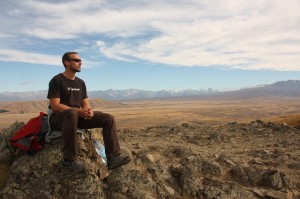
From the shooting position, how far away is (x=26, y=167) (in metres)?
10.2

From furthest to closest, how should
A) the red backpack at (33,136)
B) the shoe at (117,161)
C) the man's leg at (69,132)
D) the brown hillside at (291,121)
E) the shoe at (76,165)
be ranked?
the brown hillside at (291,121) < the red backpack at (33,136) < the shoe at (117,161) < the shoe at (76,165) < the man's leg at (69,132)

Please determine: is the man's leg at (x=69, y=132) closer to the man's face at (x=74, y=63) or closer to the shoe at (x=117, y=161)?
the shoe at (x=117, y=161)

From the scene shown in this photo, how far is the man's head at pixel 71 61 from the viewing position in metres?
10.0

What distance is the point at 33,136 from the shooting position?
10320 mm

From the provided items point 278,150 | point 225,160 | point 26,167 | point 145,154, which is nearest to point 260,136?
point 278,150

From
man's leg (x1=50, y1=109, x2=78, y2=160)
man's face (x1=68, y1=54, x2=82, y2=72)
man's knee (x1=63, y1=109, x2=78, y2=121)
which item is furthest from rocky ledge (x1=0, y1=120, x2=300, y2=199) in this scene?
man's face (x1=68, y1=54, x2=82, y2=72)

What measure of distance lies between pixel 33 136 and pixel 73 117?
1856 mm

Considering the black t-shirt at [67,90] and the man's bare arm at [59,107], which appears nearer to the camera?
the man's bare arm at [59,107]

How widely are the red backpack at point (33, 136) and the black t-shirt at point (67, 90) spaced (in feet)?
3.24

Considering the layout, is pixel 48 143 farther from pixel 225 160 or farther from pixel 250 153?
pixel 250 153

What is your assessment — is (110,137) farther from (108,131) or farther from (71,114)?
(71,114)

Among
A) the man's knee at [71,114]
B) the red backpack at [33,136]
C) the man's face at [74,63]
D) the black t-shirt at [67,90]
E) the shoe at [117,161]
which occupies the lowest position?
the shoe at [117,161]

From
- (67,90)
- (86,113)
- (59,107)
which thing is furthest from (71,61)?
(86,113)

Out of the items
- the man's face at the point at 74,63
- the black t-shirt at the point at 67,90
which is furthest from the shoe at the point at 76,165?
the man's face at the point at 74,63
